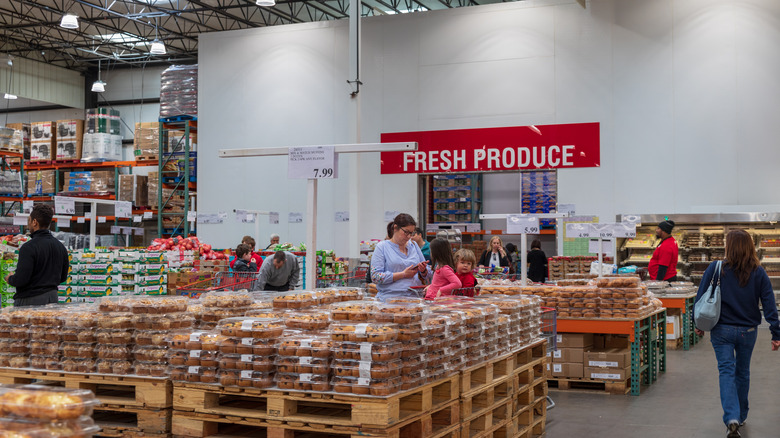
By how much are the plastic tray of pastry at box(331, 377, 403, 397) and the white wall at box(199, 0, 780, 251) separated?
39.8ft

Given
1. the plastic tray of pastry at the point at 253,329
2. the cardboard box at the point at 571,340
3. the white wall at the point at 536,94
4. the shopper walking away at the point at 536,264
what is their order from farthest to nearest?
the white wall at the point at 536,94
the shopper walking away at the point at 536,264
the cardboard box at the point at 571,340
the plastic tray of pastry at the point at 253,329

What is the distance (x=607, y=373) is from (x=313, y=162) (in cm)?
399

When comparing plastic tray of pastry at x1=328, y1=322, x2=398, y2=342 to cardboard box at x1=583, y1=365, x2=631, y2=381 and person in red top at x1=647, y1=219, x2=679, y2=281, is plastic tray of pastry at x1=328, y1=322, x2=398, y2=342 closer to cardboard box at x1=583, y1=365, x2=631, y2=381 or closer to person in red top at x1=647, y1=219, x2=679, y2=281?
cardboard box at x1=583, y1=365, x2=631, y2=381

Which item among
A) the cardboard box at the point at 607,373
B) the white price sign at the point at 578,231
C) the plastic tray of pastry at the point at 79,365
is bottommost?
the cardboard box at the point at 607,373

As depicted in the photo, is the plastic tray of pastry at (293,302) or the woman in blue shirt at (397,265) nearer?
the plastic tray of pastry at (293,302)

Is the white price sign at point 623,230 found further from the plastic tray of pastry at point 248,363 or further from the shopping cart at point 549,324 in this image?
the plastic tray of pastry at point 248,363

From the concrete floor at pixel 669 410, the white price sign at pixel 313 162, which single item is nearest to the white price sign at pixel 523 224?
the concrete floor at pixel 669 410

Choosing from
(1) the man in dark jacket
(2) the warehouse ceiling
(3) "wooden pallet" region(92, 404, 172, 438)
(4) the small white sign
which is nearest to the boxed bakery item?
(2) the warehouse ceiling

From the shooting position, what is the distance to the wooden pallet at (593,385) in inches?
312

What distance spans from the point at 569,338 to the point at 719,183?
7.99m

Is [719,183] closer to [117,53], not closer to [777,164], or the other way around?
[777,164]

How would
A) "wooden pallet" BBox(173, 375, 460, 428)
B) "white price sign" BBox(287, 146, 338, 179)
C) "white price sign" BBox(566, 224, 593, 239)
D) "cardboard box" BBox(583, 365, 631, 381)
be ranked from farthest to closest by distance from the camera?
"white price sign" BBox(566, 224, 593, 239)
"cardboard box" BBox(583, 365, 631, 381)
"white price sign" BBox(287, 146, 338, 179)
"wooden pallet" BBox(173, 375, 460, 428)

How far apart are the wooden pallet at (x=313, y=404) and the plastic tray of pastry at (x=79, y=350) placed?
714 millimetres

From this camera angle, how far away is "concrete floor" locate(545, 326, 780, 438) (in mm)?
6305
